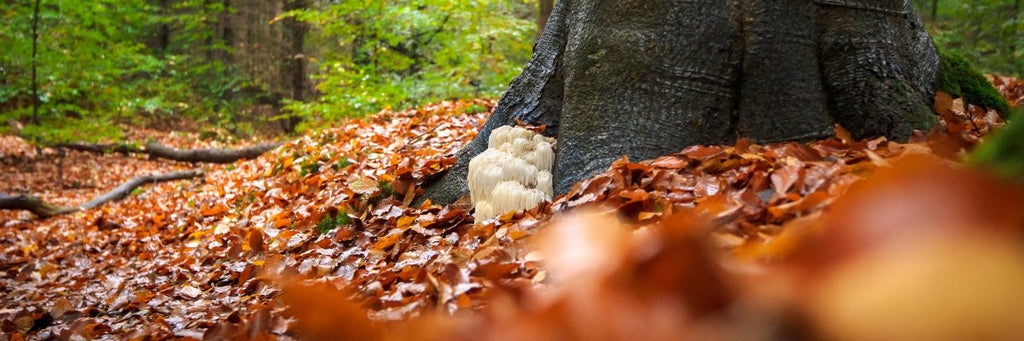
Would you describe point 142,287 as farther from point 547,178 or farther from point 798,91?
point 798,91

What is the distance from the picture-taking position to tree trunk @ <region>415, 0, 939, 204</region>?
2.95m

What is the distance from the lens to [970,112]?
3.00 metres

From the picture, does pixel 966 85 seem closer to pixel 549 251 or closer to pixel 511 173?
pixel 511 173

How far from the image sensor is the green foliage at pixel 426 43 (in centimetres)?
998

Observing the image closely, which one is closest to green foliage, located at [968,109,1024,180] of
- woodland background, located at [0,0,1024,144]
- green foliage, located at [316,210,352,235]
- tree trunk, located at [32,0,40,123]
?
green foliage, located at [316,210,352,235]

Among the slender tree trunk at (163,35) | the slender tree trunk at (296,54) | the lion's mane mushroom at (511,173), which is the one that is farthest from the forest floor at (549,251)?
the slender tree trunk at (163,35)

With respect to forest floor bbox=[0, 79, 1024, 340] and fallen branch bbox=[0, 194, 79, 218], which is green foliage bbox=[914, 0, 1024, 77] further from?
fallen branch bbox=[0, 194, 79, 218]

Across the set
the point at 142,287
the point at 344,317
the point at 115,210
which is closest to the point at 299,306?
the point at 344,317

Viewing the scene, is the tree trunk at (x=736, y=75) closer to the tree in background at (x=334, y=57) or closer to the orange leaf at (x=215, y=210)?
the orange leaf at (x=215, y=210)

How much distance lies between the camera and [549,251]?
45.2 inches

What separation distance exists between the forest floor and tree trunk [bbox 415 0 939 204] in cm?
21

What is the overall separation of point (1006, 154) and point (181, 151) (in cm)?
1350

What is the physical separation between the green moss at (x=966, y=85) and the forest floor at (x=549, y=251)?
0.22 m

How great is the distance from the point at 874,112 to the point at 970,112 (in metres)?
0.53
